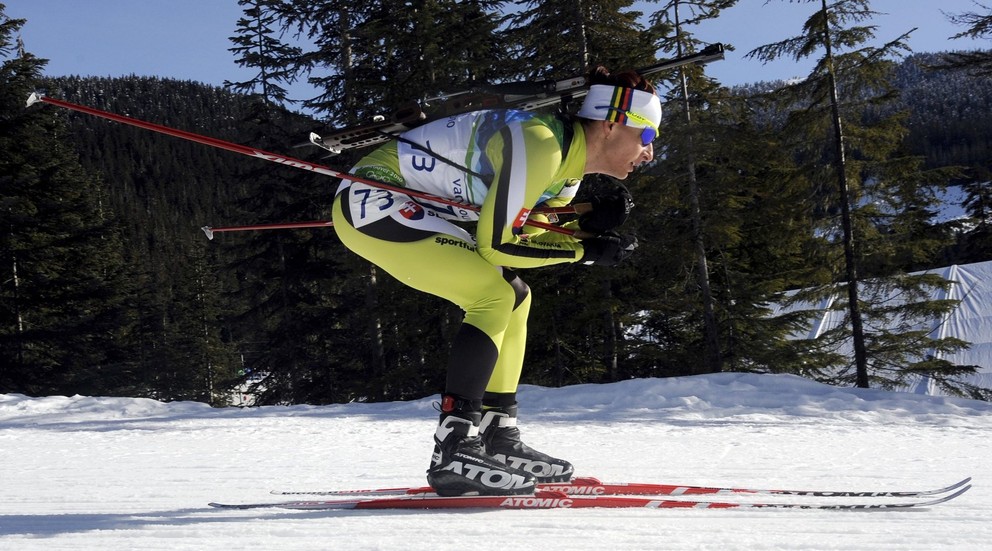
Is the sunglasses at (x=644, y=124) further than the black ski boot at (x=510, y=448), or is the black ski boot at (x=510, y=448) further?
the black ski boot at (x=510, y=448)

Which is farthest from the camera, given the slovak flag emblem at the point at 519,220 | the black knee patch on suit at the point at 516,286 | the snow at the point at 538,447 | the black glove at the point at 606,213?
the black glove at the point at 606,213

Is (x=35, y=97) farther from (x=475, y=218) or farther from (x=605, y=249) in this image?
(x=605, y=249)

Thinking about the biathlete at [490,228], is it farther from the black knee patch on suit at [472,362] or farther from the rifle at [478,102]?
the rifle at [478,102]

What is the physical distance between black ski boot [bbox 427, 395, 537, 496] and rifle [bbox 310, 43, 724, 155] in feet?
4.02

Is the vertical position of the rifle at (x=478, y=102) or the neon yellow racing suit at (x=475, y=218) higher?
the rifle at (x=478, y=102)

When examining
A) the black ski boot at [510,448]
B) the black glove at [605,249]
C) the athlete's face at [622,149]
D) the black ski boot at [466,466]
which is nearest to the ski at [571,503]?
the black ski boot at [466,466]

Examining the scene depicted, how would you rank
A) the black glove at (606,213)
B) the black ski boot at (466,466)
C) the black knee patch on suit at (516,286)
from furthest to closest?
the black glove at (606,213) < the black knee patch on suit at (516,286) < the black ski boot at (466,466)

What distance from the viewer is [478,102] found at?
3.09 m

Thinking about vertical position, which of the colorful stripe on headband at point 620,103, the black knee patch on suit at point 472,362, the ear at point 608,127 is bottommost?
the black knee patch on suit at point 472,362

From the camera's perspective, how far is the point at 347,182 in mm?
3055

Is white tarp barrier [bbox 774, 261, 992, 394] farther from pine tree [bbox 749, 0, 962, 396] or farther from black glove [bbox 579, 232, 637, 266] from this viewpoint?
A: black glove [bbox 579, 232, 637, 266]

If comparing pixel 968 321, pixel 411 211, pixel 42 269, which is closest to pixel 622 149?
pixel 411 211

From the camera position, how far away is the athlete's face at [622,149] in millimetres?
2875

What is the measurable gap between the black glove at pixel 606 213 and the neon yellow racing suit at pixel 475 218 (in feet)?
0.40
